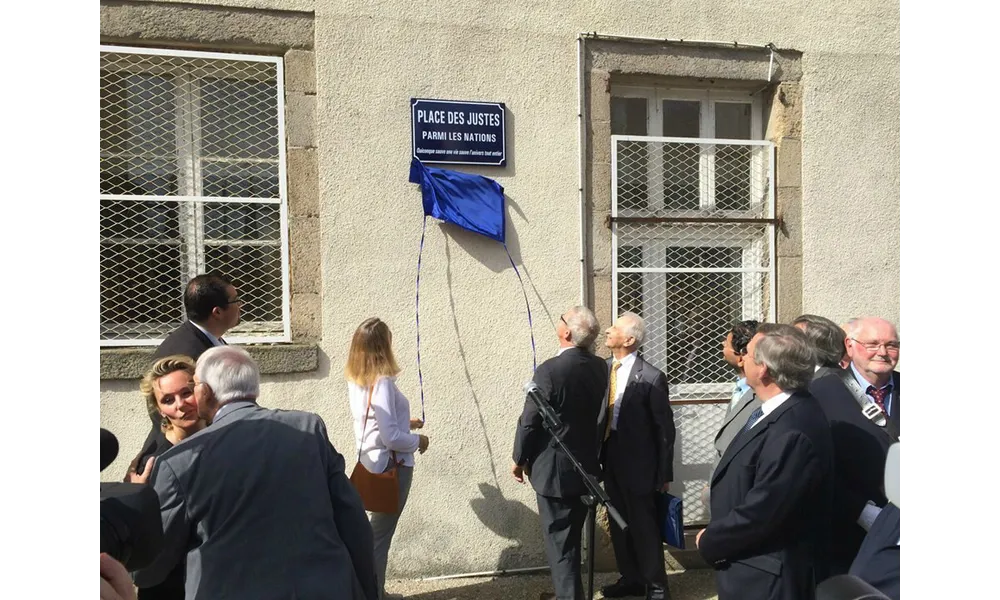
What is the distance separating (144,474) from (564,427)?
2.35m

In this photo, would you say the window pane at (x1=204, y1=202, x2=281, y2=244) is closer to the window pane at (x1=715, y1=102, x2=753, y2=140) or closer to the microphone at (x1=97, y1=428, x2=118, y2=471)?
the window pane at (x1=715, y1=102, x2=753, y2=140)

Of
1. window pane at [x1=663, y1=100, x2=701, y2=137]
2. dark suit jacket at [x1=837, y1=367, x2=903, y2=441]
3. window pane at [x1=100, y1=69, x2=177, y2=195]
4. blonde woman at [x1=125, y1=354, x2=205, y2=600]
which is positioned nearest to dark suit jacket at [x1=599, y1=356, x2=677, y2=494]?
dark suit jacket at [x1=837, y1=367, x2=903, y2=441]

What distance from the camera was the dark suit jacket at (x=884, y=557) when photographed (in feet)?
6.15

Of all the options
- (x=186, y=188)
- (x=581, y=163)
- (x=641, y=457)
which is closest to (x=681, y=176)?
(x=581, y=163)

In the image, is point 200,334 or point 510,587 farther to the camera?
point 510,587

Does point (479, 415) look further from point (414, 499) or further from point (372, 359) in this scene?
point (372, 359)

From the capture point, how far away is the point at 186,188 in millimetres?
5004

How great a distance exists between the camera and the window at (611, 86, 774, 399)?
569 centimetres

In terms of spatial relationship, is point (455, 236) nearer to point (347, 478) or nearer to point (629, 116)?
point (629, 116)

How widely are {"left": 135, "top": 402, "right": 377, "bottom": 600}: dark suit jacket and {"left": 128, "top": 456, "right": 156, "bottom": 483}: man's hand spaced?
0.19 metres

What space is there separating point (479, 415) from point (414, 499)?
65 centimetres

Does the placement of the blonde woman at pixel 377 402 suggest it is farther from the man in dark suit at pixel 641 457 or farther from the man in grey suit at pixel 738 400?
the man in grey suit at pixel 738 400

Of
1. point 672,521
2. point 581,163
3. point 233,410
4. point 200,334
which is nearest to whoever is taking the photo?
point 233,410
